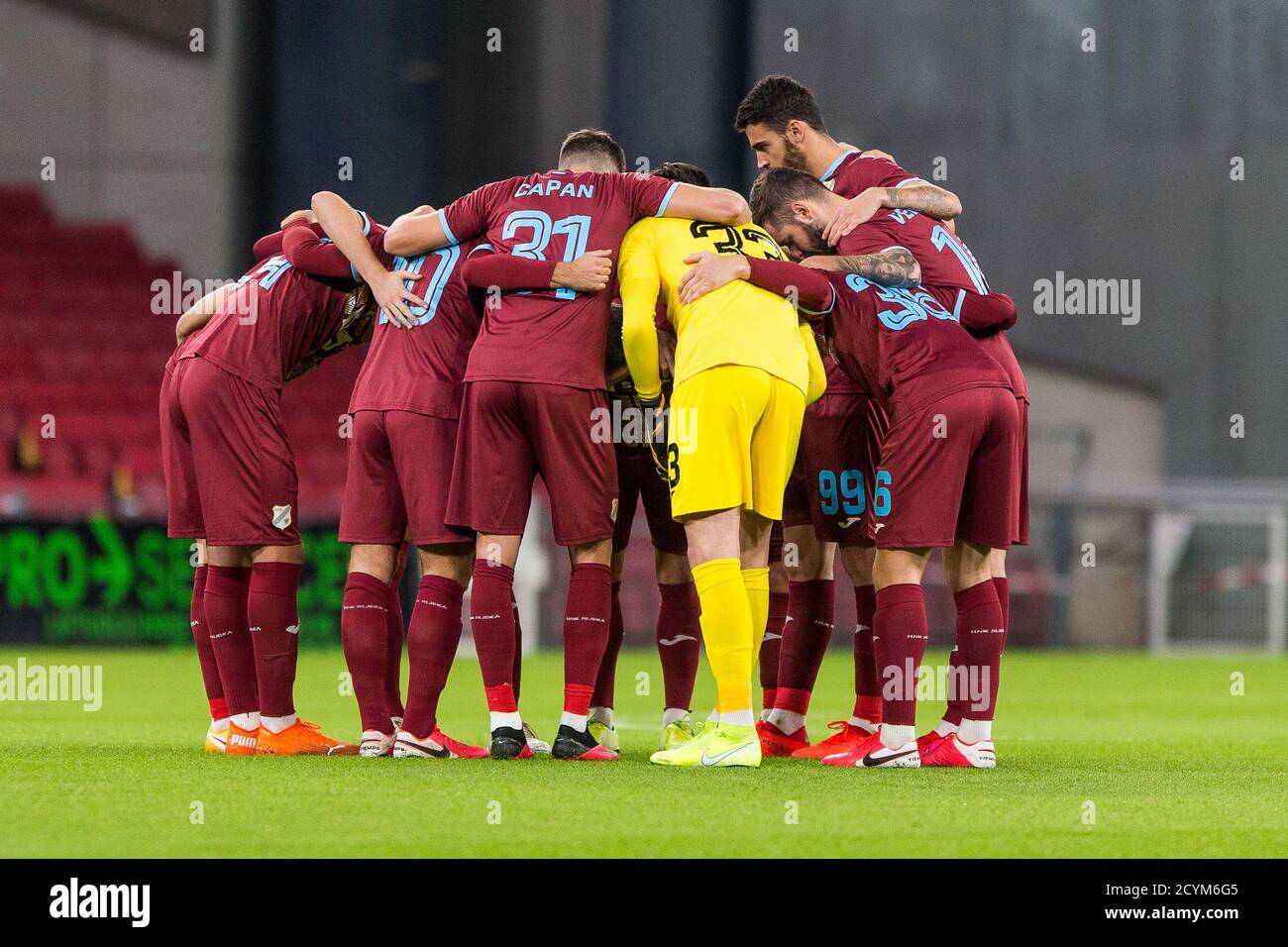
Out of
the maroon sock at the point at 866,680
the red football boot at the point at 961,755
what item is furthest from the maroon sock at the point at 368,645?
the red football boot at the point at 961,755

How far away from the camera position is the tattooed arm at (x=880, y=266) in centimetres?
597

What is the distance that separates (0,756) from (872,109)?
14.5 metres

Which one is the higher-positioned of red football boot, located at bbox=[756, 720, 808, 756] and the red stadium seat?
the red stadium seat

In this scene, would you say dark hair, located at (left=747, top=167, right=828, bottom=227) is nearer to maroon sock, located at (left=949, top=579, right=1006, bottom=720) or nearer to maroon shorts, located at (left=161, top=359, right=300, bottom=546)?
maroon sock, located at (left=949, top=579, right=1006, bottom=720)

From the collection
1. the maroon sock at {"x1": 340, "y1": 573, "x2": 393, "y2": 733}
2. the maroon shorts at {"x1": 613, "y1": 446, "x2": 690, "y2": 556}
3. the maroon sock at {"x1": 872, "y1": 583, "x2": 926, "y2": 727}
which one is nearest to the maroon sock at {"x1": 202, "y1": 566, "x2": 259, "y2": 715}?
the maroon sock at {"x1": 340, "y1": 573, "x2": 393, "y2": 733}

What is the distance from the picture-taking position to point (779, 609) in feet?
22.1

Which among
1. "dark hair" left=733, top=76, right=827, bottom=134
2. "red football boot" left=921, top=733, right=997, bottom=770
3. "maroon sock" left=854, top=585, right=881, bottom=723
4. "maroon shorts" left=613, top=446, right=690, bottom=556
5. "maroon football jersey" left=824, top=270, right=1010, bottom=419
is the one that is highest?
"dark hair" left=733, top=76, right=827, bottom=134

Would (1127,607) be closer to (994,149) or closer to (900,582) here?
(994,149)

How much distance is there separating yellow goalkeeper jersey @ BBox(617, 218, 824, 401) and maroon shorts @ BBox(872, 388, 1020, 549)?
42cm

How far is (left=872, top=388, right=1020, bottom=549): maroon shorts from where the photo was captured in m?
5.61

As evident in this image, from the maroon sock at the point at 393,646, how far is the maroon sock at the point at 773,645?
1.42 meters

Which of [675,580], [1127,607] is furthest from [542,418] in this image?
[1127,607]

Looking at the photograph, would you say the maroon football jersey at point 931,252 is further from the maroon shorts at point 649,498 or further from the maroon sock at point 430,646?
the maroon sock at point 430,646

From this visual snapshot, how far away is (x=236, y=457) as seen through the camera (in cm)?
609
